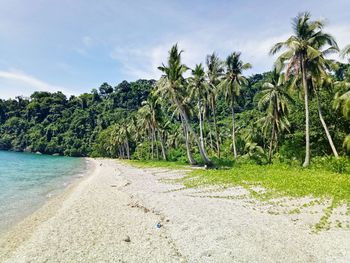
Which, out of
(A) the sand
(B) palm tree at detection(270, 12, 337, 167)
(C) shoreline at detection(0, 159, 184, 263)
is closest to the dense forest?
(B) palm tree at detection(270, 12, 337, 167)

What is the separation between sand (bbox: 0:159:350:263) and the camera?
7160 millimetres

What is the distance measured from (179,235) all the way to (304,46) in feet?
71.1

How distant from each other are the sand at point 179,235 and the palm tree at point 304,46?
14872 mm

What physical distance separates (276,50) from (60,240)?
23.3 meters

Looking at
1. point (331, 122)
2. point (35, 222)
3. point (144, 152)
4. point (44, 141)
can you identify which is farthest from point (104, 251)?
point (44, 141)

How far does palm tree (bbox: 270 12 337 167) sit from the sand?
1487 centimetres

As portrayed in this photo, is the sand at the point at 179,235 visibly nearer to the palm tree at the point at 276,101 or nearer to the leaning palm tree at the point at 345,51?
the leaning palm tree at the point at 345,51

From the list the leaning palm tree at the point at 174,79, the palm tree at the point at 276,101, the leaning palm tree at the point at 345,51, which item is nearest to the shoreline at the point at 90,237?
the leaning palm tree at the point at 345,51

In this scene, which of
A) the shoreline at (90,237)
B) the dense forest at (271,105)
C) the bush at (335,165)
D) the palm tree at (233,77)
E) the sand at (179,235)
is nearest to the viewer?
the sand at (179,235)

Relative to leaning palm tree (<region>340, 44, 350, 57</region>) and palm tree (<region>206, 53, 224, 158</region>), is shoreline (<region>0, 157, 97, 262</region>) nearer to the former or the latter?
leaning palm tree (<region>340, 44, 350, 57</region>)

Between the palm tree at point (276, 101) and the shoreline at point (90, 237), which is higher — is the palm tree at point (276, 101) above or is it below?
above

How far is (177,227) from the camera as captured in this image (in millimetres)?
9469

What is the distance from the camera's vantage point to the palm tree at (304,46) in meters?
23.9

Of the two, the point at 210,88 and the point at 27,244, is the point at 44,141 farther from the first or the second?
the point at 27,244
